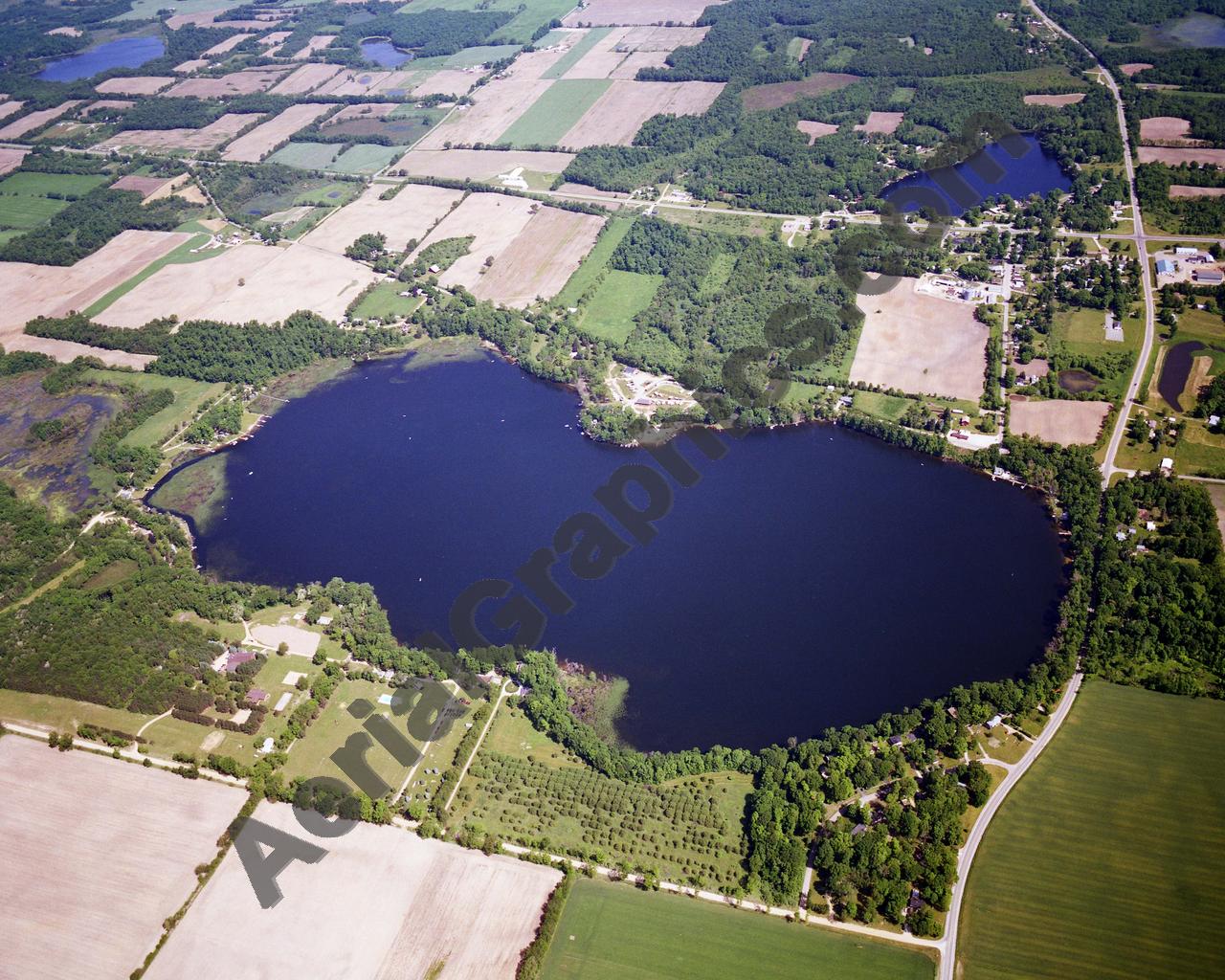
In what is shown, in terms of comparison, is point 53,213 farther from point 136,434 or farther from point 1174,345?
point 1174,345

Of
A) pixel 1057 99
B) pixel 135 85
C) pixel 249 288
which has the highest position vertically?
pixel 135 85

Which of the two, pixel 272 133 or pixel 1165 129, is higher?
pixel 272 133

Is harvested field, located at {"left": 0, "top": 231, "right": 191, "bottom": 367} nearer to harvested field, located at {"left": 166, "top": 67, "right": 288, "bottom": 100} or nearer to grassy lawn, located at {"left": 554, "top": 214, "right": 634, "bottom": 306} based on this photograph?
harvested field, located at {"left": 166, "top": 67, "right": 288, "bottom": 100}

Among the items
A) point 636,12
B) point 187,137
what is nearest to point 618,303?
point 187,137

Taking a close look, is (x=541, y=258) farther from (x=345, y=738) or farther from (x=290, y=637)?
(x=345, y=738)

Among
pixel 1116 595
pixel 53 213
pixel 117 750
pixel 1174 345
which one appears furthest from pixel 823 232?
pixel 53 213

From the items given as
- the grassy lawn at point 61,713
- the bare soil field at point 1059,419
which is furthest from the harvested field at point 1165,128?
the grassy lawn at point 61,713
